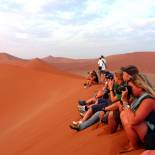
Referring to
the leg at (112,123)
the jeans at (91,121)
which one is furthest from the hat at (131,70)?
the jeans at (91,121)

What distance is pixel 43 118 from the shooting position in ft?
49.0

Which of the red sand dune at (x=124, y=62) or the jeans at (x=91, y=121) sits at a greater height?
the jeans at (x=91, y=121)

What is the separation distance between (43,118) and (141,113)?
8992 millimetres

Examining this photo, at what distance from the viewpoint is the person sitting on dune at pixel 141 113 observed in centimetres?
621

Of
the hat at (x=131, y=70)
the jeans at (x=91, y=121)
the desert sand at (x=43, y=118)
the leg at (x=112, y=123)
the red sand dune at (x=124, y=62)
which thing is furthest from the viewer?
the red sand dune at (x=124, y=62)

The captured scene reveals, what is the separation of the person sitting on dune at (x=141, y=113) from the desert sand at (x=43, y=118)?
1.10ft

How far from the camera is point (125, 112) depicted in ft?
22.3

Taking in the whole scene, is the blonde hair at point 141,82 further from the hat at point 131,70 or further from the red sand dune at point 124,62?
the red sand dune at point 124,62

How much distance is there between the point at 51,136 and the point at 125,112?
4.31m

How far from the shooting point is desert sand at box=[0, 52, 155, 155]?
8.28 metres

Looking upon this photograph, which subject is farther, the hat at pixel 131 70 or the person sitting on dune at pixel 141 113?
the hat at pixel 131 70

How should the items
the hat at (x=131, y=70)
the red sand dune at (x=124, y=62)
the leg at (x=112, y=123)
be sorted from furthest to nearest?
the red sand dune at (x=124, y=62) → the leg at (x=112, y=123) → the hat at (x=131, y=70)

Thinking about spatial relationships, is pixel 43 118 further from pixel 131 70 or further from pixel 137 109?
pixel 137 109

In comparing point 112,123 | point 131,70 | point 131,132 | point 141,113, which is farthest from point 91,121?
point 141,113
